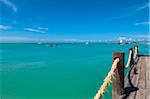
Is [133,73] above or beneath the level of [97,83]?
above

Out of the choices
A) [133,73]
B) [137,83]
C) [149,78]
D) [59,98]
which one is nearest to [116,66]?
[137,83]

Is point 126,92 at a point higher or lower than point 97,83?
higher

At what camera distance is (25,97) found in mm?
13203

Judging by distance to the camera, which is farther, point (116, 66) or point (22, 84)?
point (22, 84)

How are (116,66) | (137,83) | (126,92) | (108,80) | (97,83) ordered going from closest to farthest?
(108,80) < (116,66) < (126,92) < (137,83) < (97,83)

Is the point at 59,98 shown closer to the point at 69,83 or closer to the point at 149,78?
the point at 69,83

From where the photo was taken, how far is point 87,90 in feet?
43.5

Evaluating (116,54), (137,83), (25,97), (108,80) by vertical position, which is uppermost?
(116,54)

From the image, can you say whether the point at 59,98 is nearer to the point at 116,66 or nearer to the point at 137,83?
the point at 137,83

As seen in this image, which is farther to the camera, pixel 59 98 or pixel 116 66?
pixel 59 98

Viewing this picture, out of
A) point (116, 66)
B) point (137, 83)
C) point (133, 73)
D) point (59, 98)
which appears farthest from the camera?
point (59, 98)

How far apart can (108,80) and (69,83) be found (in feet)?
38.2

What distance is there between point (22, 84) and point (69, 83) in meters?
3.57

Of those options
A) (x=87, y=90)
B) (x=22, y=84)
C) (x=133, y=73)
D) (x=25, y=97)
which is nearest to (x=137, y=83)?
(x=133, y=73)
